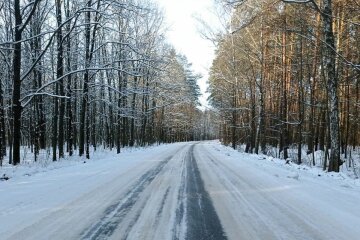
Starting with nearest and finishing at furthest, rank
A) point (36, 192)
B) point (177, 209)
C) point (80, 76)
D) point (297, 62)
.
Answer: point (177, 209)
point (36, 192)
point (297, 62)
point (80, 76)

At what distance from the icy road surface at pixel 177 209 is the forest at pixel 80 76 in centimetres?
Result: 687

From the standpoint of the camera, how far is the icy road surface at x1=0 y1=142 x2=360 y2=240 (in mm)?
5621

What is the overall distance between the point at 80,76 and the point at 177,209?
35086 mm

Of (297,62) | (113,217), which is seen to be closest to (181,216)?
(113,217)

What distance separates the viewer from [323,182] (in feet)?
37.5

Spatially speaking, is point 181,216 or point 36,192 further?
point 36,192

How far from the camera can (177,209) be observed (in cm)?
723

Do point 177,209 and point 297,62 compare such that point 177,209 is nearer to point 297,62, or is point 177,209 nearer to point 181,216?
point 181,216

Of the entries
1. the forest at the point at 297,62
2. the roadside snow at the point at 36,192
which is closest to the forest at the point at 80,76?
the roadside snow at the point at 36,192

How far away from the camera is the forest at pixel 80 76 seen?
58.3ft

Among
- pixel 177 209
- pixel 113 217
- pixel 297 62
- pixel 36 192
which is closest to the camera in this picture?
pixel 113 217

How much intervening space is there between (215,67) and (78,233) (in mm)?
35019

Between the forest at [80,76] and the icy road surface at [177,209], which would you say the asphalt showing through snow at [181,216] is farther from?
the forest at [80,76]

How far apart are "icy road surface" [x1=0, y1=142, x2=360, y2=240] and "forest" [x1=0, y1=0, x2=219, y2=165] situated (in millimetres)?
6869
